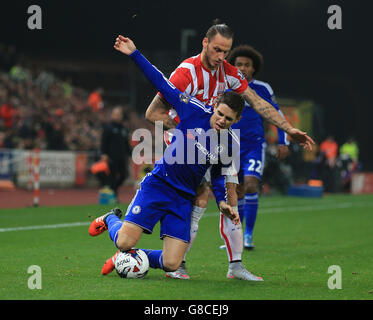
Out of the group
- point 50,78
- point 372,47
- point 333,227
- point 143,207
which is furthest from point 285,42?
point 143,207

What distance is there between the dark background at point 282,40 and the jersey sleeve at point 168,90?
58.8 ft

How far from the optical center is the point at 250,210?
10.1m

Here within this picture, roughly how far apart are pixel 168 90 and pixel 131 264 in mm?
1674

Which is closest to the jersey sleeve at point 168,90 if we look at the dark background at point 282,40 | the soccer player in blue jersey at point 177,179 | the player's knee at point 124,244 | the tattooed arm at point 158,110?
the soccer player in blue jersey at point 177,179

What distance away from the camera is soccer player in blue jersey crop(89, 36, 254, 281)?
6.61m

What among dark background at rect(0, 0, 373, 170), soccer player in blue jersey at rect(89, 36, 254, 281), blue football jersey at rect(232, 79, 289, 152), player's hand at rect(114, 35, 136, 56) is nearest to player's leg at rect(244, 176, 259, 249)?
blue football jersey at rect(232, 79, 289, 152)

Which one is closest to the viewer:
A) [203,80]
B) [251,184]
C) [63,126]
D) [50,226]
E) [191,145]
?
[191,145]

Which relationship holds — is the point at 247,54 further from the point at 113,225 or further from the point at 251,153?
the point at 113,225

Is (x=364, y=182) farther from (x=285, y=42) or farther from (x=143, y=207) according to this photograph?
(x=143, y=207)

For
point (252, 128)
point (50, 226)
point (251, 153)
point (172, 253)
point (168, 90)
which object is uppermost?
point (168, 90)

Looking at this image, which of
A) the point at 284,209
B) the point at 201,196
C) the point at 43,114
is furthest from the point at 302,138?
the point at 43,114

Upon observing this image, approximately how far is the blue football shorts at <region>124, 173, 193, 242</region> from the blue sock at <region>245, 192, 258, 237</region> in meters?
3.41

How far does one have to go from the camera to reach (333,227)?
13648 mm

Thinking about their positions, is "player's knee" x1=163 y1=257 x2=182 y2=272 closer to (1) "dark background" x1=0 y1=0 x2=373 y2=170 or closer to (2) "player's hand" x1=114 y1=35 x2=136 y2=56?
(2) "player's hand" x1=114 y1=35 x2=136 y2=56
